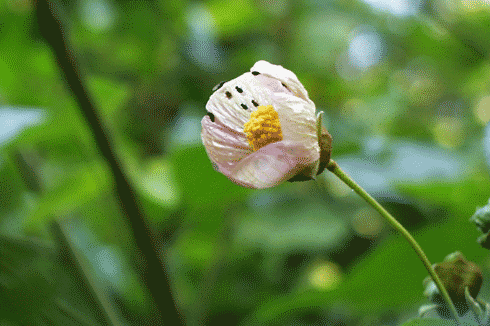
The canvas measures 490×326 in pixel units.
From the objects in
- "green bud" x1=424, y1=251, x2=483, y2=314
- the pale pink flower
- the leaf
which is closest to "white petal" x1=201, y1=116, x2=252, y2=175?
the pale pink flower

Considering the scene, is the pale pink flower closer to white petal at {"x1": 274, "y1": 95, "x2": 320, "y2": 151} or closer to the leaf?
white petal at {"x1": 274, "y1": 95, "x2": 320, "y2": 151}

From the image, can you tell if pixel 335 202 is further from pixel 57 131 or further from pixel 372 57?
pixel 57 131

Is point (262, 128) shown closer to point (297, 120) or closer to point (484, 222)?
point (297, 120)

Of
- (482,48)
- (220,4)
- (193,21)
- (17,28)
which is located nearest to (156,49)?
(193,21)

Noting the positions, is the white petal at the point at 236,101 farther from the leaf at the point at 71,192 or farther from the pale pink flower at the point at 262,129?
the leaf at the point at 71,192

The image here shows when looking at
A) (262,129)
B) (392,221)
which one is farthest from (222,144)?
(392,221)

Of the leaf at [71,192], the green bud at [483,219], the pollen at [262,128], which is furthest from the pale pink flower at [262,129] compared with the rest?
the leaf at [71,192]
